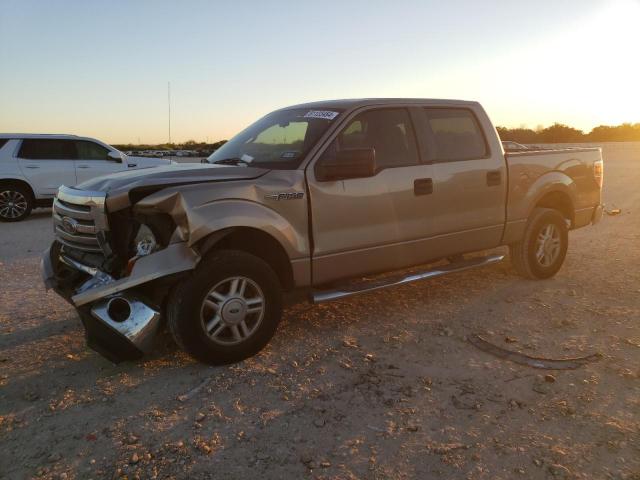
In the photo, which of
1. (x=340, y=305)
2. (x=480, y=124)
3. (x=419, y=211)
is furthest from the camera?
(x=480, y=124)

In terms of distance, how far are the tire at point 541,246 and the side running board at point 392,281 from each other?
0.49 m

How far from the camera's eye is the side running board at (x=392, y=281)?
4.22 metres

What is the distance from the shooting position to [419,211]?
4.73m

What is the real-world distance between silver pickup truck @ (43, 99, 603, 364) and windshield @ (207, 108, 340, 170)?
2 centimetres

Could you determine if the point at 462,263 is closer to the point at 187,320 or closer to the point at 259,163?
the point at 259,163

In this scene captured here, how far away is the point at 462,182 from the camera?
5.03 m

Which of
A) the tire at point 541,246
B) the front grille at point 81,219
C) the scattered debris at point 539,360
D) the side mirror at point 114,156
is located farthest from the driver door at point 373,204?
the side mirror at point 114,156

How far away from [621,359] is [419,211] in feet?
6.27

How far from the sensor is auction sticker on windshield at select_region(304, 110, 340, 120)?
176 inches

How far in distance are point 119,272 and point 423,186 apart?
2.60m

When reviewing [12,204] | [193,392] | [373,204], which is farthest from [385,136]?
[12,204]

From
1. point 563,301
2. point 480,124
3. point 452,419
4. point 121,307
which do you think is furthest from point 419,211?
point 121,307

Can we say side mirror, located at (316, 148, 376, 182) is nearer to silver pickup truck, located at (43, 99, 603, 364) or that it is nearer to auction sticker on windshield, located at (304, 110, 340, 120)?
silver pickup truck, located at (43, 99, 603, 364)

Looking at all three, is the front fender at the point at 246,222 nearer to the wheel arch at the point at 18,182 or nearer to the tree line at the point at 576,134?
the wheel arch at the point at 18,182
